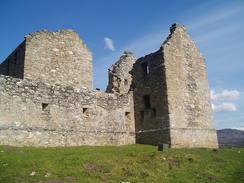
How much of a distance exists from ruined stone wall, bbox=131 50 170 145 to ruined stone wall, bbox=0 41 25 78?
29.4 ft

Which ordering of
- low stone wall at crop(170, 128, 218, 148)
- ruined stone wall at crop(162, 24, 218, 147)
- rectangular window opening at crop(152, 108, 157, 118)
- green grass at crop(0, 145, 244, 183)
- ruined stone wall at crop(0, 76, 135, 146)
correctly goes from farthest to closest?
1. rectangular window opening at crop(152, 108, 157, 118)
2. ruined stone wall at crop(162, 24, 218, 147)
3. low stone wall at crop(170, 128, 218, 148)
4. ruined stone wall at crop(0, 76, 135, 146)
5. green grass at crop(0, 145, 244, 183)

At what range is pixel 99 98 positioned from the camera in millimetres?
20625

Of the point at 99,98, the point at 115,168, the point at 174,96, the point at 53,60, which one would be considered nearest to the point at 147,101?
the point at 174,96

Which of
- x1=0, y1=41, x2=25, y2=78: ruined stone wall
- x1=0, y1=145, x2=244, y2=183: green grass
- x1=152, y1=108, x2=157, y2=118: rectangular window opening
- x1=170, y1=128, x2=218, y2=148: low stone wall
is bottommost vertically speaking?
x1=0, y1=145, x2=244, y2=183: green grass

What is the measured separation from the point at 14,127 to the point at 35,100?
6.71 feet

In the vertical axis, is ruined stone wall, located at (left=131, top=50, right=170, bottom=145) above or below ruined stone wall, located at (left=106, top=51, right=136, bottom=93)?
below

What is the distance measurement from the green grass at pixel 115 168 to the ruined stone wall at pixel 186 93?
21.3 feet

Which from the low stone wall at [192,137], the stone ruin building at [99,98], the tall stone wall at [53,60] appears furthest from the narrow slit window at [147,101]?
the tall stone wall at [53,60]

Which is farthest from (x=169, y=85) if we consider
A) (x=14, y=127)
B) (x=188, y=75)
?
(x=14, y=127)

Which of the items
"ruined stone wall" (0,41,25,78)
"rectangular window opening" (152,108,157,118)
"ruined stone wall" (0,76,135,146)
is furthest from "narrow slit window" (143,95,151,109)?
"ruined stone wall" (0,41,25,78)

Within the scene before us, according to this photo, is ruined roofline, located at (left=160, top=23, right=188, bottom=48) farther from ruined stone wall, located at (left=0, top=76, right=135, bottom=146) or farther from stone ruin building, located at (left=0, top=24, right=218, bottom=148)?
ruined stone wall, located at (left=0, top=76, right=135, bottom=146)

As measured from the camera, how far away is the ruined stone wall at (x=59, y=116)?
1577 centimetres

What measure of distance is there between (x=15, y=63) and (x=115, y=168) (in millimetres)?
15283

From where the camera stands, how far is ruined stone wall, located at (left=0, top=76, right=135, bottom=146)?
51.7 ft
